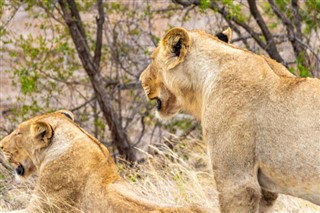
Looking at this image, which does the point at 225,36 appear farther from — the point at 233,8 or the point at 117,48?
the point at 117,48

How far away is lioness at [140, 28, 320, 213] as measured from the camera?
5168mm

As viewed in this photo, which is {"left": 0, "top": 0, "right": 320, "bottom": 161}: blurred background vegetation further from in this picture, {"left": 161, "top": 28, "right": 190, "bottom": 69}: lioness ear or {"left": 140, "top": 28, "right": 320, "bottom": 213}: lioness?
{"left": 140, "top": 28, "right": 320, "bottom": 213}: lioness

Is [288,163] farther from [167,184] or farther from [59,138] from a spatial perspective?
[167,184]

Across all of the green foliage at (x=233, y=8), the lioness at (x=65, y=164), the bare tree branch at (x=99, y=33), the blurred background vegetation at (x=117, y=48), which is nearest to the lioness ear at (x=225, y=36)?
the lioness at (x=65, y=164)

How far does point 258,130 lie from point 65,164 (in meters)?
1.69

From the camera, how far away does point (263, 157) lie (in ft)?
17.2

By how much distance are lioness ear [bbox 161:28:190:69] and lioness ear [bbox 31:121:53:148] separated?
1134 millimetres

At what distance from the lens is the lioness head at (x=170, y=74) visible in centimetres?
579

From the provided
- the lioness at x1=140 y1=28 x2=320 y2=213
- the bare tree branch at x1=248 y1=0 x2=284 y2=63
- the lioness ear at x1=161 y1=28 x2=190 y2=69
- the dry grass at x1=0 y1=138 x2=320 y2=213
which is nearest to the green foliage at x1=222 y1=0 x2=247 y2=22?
the bare tree branch at x1=248 y1=0 x2=284 y2=63

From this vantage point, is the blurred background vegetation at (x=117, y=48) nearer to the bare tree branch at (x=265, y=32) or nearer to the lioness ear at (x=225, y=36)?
the bare tree branch at (x=265, y=32)

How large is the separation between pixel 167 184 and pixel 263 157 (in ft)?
9.26

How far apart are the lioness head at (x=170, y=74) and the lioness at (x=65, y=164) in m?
0.57

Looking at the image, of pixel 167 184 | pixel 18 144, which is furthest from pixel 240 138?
pixel 167 184

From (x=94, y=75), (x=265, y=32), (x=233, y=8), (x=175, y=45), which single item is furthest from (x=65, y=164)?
(x=265, y=32)
